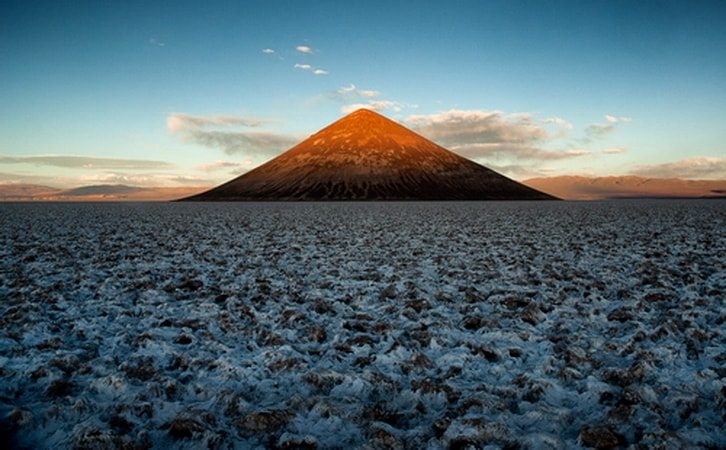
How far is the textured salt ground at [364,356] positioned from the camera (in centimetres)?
396

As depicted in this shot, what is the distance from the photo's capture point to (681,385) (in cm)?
472

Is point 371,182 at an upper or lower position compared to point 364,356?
upper

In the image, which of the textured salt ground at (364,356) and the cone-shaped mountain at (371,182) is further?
the cone-shaped mountain at (371,182)

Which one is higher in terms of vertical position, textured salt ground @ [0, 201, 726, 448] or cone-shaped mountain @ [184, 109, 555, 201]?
cone-shaped mountain @ [184, 109, 555, 201]

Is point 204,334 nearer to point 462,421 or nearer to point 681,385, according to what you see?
point 462,421

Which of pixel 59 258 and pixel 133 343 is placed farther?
pixel 59 258

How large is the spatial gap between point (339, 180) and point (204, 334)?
171m

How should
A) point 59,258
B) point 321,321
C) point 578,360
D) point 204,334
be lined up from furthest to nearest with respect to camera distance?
1. point 59,258
2. point 321,321
3. point 204,334
4. point 578,360

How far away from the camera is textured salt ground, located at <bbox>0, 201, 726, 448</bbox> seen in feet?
13.0

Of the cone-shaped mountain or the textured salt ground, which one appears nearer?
the textured salt ground

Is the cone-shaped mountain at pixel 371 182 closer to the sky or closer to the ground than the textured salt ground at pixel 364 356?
closer to the sky

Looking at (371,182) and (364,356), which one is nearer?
(364,356)

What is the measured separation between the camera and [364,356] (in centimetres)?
572

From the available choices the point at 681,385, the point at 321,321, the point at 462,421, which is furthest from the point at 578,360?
the point at 321,321
